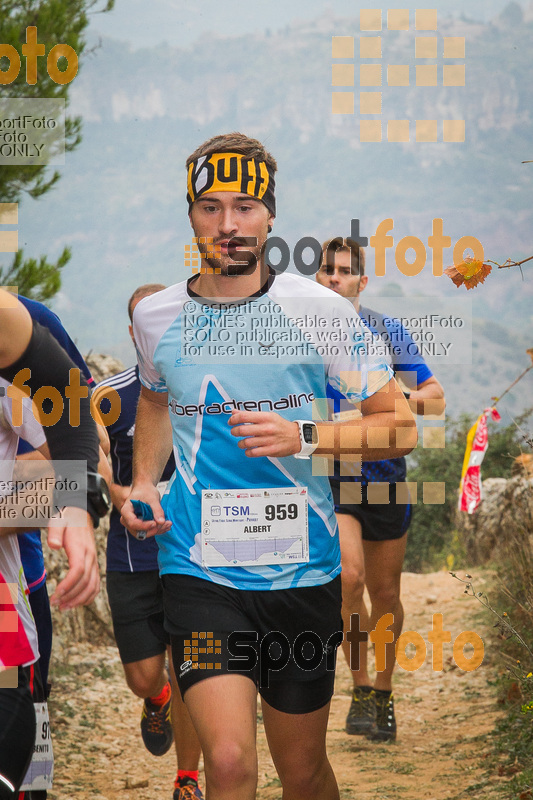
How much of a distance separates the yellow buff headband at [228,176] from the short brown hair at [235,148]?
0.02 metres

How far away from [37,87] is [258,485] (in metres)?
5.39

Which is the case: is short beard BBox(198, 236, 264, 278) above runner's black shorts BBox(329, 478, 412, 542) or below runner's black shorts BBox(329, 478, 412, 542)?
above

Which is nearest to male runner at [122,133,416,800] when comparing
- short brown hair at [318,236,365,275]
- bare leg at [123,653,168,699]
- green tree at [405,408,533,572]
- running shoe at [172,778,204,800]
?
running shoe at [172,778,204,800]

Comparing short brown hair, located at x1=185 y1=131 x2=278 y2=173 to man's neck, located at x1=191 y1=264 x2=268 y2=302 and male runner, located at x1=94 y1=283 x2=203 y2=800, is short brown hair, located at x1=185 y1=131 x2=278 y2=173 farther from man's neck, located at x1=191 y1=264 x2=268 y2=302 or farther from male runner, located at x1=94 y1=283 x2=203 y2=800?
male runner, located at x1=94 y1=283 x2=203 y2=800

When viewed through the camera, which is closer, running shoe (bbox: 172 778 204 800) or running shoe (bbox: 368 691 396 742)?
running shoe (bbox: 172 778 204 800)

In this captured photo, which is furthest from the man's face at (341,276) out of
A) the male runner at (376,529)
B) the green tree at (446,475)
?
the green tree at (446,475)

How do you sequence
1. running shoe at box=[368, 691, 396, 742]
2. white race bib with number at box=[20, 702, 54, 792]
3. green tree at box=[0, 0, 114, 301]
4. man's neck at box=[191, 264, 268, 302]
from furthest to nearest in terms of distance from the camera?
green tree at box=[0, 0, 114, 301] → running shoe at box=[368, 691, 396, 742] → man's neck at box=[191, 264, 268, 302] → white race bib with number at box=[20, 702, 54, 792]

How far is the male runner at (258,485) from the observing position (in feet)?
9.21

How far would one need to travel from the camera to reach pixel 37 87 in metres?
7.25

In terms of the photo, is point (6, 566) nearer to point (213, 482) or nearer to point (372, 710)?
point (213, 482)

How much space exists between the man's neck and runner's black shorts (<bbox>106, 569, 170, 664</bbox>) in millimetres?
1788

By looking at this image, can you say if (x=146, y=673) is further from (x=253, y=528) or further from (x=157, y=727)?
(x=253, y=528)

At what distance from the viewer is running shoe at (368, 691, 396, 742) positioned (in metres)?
5.21

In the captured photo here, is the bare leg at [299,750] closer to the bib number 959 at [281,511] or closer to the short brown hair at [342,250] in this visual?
the bib number 959 at [281,511]
